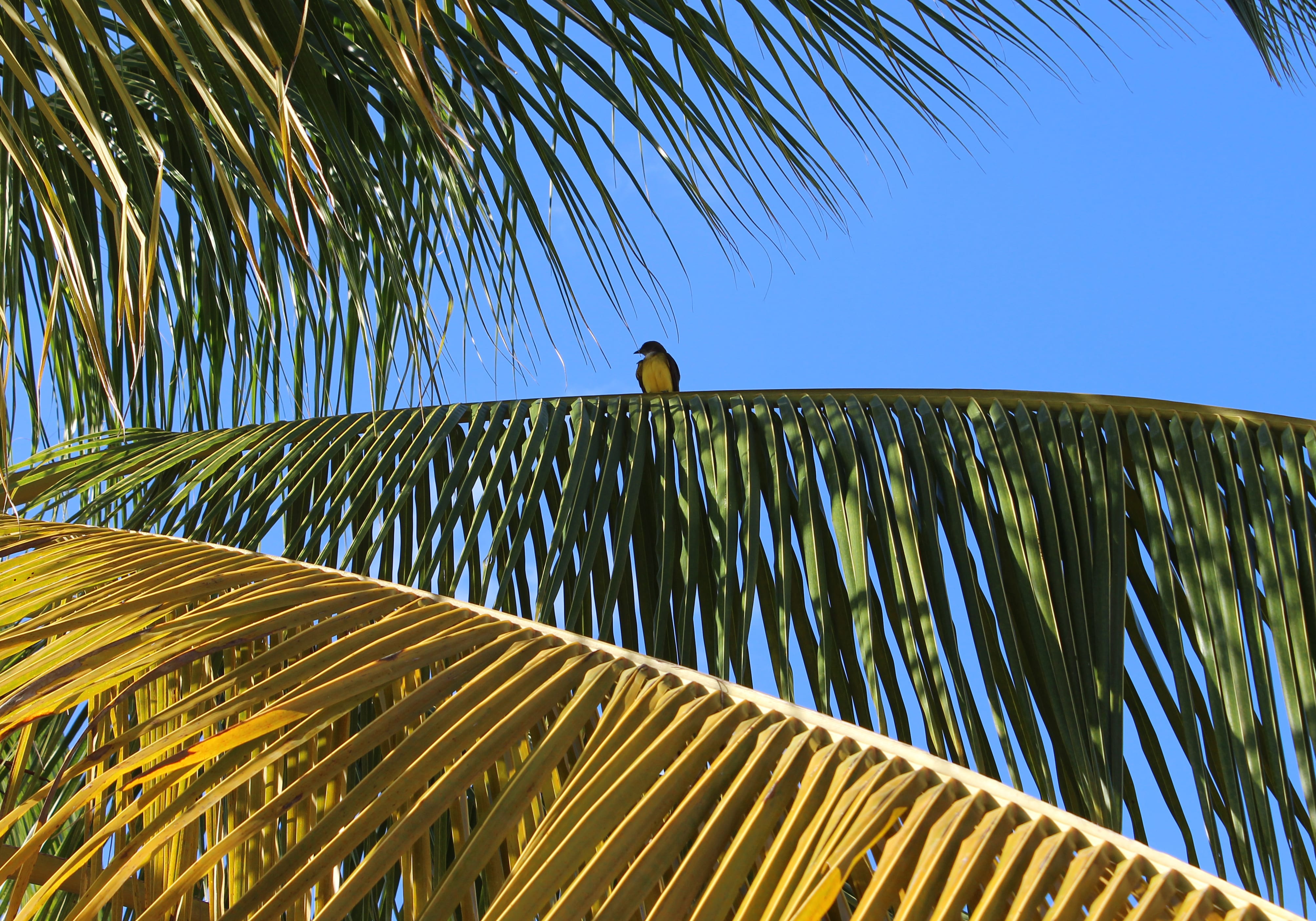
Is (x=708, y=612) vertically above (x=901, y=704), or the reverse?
(x=708, y=612)

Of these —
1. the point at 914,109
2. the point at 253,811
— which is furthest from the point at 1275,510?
the point at 253,811

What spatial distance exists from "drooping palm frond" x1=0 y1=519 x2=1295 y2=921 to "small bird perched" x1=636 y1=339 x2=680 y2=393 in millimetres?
4237

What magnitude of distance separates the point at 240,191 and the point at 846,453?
1.67 m

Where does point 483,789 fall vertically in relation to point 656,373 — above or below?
below

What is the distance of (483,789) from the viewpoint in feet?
3.30

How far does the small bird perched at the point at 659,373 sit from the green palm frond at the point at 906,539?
3.44 metres

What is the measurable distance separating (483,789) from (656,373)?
4.55 m

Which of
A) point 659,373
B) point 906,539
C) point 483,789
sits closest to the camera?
point 483,789

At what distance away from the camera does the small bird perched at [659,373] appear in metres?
5.49

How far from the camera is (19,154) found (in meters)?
1.02

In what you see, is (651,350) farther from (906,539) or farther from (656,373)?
(906,539)

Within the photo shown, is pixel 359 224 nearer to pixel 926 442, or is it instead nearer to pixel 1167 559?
pixel 926 442

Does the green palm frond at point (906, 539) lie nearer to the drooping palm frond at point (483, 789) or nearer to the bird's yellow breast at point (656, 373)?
the drooping palm frond at point (483, 789)

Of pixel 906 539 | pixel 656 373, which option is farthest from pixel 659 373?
pixel 906 539
